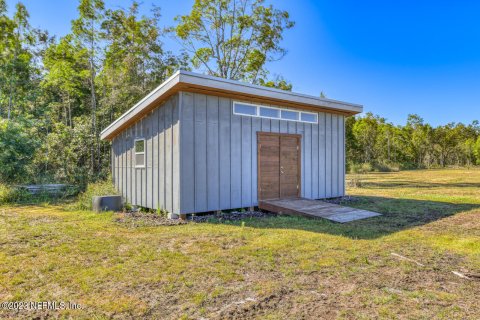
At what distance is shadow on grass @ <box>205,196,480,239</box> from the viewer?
5293 millimetres

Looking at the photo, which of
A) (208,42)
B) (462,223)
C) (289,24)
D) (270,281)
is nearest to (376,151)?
(289,24)

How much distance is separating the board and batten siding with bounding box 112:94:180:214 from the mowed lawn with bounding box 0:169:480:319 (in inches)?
52.1

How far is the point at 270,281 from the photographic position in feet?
10.00

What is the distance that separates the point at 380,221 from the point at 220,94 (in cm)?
465

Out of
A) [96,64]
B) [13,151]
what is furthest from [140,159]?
[96,64]

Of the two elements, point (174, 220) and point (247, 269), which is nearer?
point (247, 269)

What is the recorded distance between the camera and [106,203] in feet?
24.8

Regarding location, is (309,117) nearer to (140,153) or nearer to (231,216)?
(231,216)

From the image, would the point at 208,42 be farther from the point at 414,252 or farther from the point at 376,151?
the point at 376,151

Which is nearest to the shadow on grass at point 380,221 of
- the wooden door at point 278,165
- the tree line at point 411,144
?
the wooden door at point 278,165

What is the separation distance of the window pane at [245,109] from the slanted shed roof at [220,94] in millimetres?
181

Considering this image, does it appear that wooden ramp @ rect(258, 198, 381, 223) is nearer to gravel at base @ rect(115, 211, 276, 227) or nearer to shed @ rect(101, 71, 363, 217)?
gravel at base @ rect(115, 211, 276, 227)

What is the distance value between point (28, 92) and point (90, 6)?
6944mm

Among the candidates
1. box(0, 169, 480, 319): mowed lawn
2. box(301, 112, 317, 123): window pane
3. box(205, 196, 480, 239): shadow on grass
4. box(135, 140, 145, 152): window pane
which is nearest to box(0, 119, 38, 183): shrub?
box(135, 140, 145, 152): window pane
